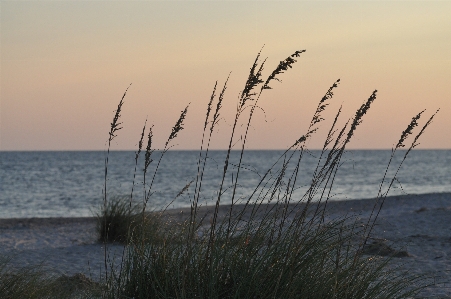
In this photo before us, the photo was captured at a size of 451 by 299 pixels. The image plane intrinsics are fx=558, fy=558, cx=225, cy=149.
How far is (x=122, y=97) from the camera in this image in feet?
11.9

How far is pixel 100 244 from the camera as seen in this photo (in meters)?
11.1

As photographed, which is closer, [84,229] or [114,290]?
[114,290]

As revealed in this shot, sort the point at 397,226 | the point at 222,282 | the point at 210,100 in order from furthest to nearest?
the point at 397,226 < the point at 222,282 < the point at 210,100

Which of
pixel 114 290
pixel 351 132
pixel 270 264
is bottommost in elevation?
pixel 114 290

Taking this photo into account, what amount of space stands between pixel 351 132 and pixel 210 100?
88 cm

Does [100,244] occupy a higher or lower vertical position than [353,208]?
lower

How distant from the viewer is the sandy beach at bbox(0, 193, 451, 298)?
8102mm

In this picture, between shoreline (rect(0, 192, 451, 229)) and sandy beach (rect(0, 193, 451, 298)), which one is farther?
shoreline (rect(0, 192, 451, 229))

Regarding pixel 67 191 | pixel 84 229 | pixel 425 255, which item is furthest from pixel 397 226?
pixel 67 191

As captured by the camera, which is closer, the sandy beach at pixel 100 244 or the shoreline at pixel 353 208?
the sandy beach at pixel 100 244

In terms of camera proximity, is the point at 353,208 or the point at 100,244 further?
the point at 353,208

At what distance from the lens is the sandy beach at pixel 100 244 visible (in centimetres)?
810

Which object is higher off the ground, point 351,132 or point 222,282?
point 351,132

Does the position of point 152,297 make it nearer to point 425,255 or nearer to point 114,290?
point 114,290
